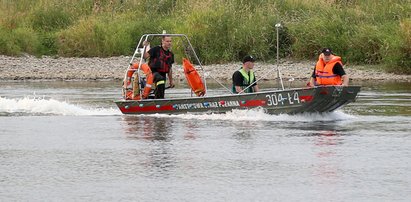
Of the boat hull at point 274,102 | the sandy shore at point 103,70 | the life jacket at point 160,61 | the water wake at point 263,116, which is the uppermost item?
the life jacket at point 160,61

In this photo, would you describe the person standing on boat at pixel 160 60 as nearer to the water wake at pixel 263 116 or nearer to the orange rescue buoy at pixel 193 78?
the orange rescue buoy at pixel 193 78

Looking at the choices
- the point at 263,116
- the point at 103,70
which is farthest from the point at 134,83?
the point at 103,70

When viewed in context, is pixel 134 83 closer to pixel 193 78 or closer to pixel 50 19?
pixel 193 78

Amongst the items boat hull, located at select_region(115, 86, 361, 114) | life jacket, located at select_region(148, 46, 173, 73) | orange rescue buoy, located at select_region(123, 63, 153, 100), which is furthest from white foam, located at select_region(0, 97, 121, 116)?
boat hull, located at select_region(115, 86, 361, 114)

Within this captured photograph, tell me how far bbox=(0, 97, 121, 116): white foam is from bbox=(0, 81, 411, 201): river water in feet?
0.09

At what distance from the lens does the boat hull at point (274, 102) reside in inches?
816

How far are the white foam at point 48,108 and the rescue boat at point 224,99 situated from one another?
0.92 m

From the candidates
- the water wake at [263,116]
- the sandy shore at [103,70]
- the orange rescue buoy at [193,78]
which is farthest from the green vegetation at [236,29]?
the water wake at [263,116]

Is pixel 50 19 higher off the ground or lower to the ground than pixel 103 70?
higher

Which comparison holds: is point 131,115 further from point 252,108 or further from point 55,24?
point 55,24

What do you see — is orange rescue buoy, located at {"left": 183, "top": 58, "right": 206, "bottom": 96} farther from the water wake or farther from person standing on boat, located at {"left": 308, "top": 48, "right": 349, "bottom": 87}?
person standing on boat, located at {"left": 308, "top": 48, "right": 349, "bottom": 87}

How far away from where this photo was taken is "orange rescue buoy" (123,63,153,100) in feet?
73.8

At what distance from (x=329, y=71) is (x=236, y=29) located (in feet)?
58.7

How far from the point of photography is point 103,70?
39.6 metres
